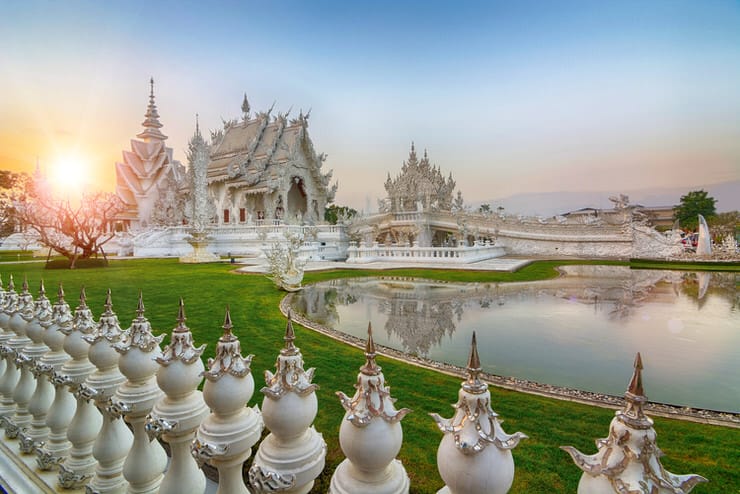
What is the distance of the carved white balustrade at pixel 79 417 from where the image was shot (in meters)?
1.98

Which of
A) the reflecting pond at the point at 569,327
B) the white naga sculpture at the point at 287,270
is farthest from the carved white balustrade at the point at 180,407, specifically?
the white naga sculpture at the point at 287,270

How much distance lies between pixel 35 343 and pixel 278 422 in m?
2.24

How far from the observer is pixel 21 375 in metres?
2.54

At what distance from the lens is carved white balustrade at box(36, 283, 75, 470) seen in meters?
2.15

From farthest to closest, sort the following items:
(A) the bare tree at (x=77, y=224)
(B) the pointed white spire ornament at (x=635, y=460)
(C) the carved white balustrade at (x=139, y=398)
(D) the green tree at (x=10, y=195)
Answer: (D) the green tree at (x=10, y=195) < (A) the bare tree at (x=77, y=224) < (C) the carved white balustrade at (x=139, y=398) < (B) the pointed white spire ornament at (x=635, y=460)

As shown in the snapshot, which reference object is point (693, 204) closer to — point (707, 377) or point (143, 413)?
point (707, 377)

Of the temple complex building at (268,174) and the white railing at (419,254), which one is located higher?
the temple complex building at (268,174)

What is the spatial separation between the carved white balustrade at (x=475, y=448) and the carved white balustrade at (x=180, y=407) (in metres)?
1.05

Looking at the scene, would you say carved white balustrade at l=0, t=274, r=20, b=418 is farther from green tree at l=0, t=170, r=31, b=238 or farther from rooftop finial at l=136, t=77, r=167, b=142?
rooftop finial at l=136, t=77, r=167, b=142

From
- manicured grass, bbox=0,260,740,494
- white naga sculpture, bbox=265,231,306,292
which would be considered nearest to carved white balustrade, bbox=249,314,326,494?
manicured grass, bbox=0,260,740,494

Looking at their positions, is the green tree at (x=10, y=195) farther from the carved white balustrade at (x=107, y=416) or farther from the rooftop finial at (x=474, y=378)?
the rooftop finial at (x=474, y=378)

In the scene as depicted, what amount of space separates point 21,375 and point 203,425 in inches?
82.4

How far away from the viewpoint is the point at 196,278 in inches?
452

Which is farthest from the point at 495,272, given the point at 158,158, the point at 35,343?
the point at 158,158
